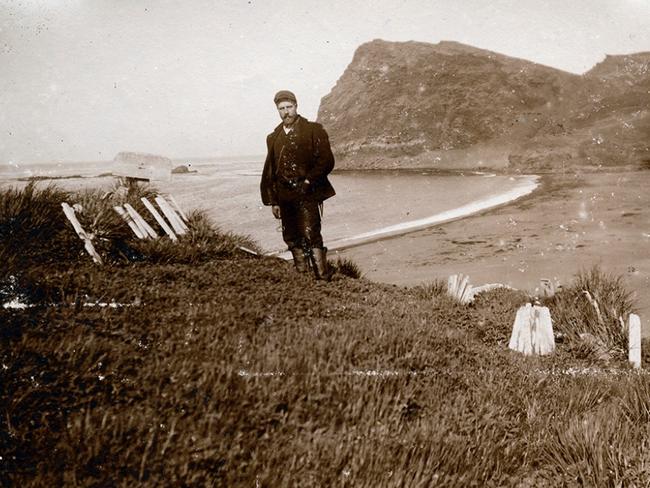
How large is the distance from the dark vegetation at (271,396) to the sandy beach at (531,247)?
5051 millimetres

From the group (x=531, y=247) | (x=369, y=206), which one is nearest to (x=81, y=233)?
(x=531, y=247)

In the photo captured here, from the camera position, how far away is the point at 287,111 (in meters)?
6.32

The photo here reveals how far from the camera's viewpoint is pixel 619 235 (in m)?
12.6

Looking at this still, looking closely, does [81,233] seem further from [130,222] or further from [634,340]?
[634,340]

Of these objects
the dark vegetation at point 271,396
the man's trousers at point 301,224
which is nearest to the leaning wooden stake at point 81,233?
the dark vegetation at point 271,396

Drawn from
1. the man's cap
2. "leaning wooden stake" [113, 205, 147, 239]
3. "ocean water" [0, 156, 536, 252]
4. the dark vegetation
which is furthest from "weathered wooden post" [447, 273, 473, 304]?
"ocean water" [0, 156, 536, 252]

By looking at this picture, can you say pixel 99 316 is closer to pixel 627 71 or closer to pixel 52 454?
pixel 52 454

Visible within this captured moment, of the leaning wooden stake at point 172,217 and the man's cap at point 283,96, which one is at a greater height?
the man's cap at point 283,96

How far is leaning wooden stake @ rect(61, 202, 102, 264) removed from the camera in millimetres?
5598

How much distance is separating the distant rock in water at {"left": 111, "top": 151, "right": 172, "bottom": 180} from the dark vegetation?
9.98 ft

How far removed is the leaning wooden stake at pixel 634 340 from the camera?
16.0 ft

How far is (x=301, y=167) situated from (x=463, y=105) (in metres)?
67.1

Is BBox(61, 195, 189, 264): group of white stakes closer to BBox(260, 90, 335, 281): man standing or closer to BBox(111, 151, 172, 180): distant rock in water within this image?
BBox(111, 151, 172, 180): distant rock in water

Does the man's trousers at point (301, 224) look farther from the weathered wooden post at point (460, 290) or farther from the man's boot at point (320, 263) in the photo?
the weathered wooden post at point (460, 290)
